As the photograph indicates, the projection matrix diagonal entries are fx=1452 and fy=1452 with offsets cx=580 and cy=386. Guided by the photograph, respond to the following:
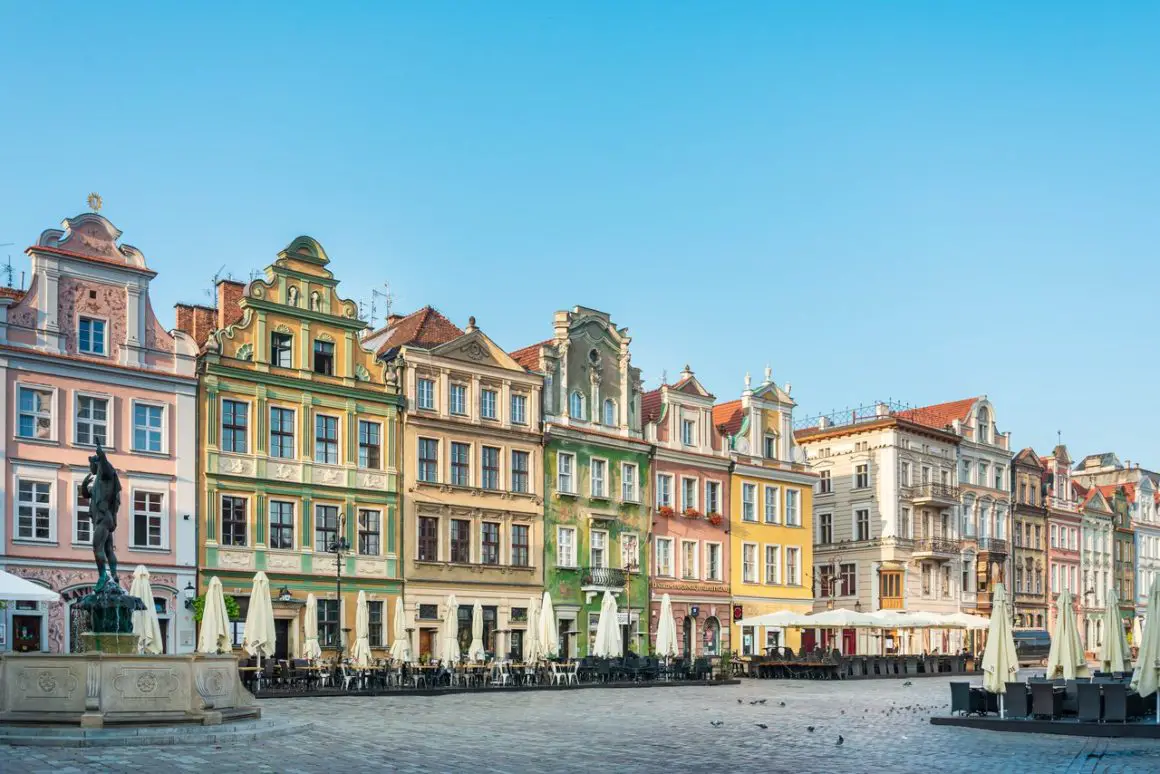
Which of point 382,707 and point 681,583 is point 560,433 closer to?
point 681,583

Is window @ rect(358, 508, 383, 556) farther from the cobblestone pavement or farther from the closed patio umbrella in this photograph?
the cobblestone pavement

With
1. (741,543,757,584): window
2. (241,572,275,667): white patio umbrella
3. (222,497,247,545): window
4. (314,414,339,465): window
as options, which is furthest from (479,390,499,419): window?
(241,572,275,667): white patio umbrella

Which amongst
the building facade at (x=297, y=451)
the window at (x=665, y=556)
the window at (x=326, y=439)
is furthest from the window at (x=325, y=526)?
the window at (x=665, y=556)

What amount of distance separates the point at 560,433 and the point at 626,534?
5312 millimetres

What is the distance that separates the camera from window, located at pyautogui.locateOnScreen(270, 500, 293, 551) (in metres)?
45.8

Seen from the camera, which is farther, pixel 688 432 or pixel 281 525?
pixel 688 432

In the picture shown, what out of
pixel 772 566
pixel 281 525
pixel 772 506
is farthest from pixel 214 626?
pixel 772 506

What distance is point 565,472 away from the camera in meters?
55.0

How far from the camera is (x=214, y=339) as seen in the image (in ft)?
146

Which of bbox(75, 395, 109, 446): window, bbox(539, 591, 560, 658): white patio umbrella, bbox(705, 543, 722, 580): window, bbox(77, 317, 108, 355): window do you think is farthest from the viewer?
bbox(705, 543, 722, 580): window

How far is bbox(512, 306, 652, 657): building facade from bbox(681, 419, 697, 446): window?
8.85 feet

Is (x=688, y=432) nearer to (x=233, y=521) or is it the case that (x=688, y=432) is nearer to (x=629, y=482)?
(x=629, y=482)

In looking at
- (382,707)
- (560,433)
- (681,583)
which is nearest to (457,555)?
(560,433)

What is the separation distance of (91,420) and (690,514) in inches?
1010
